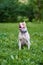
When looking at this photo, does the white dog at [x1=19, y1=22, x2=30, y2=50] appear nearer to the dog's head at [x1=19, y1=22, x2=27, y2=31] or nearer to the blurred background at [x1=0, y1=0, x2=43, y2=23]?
the dog's head at [x1=19, y1=22, x2=27, y2=31]

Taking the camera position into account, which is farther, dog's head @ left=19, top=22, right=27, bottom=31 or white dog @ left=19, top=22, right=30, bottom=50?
white dog @ left=19, top=22, right=30, bottom=50

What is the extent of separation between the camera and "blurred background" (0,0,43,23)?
2594cm

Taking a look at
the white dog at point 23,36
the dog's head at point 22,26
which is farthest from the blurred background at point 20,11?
the dog's head at point 22,26

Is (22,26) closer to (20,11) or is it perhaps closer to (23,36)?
(23,36)

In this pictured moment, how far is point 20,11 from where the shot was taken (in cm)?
2688

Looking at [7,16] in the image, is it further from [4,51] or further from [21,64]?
[21,64]

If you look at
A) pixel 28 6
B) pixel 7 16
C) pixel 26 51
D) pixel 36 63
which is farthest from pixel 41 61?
pixel 28 6

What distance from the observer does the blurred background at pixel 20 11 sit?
25938 mm

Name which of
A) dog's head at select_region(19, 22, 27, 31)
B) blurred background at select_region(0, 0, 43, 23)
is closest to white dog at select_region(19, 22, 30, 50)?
dog's head at select_region(19, 22, 27, 31)

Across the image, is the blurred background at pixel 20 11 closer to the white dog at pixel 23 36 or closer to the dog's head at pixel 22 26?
the white dog at pixel 23 36

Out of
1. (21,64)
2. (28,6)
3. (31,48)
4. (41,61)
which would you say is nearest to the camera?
(21,64)

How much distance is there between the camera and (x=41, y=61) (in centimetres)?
705

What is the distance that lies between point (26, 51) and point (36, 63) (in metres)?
1.34

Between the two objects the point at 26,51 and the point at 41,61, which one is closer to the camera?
the point at 41,61
